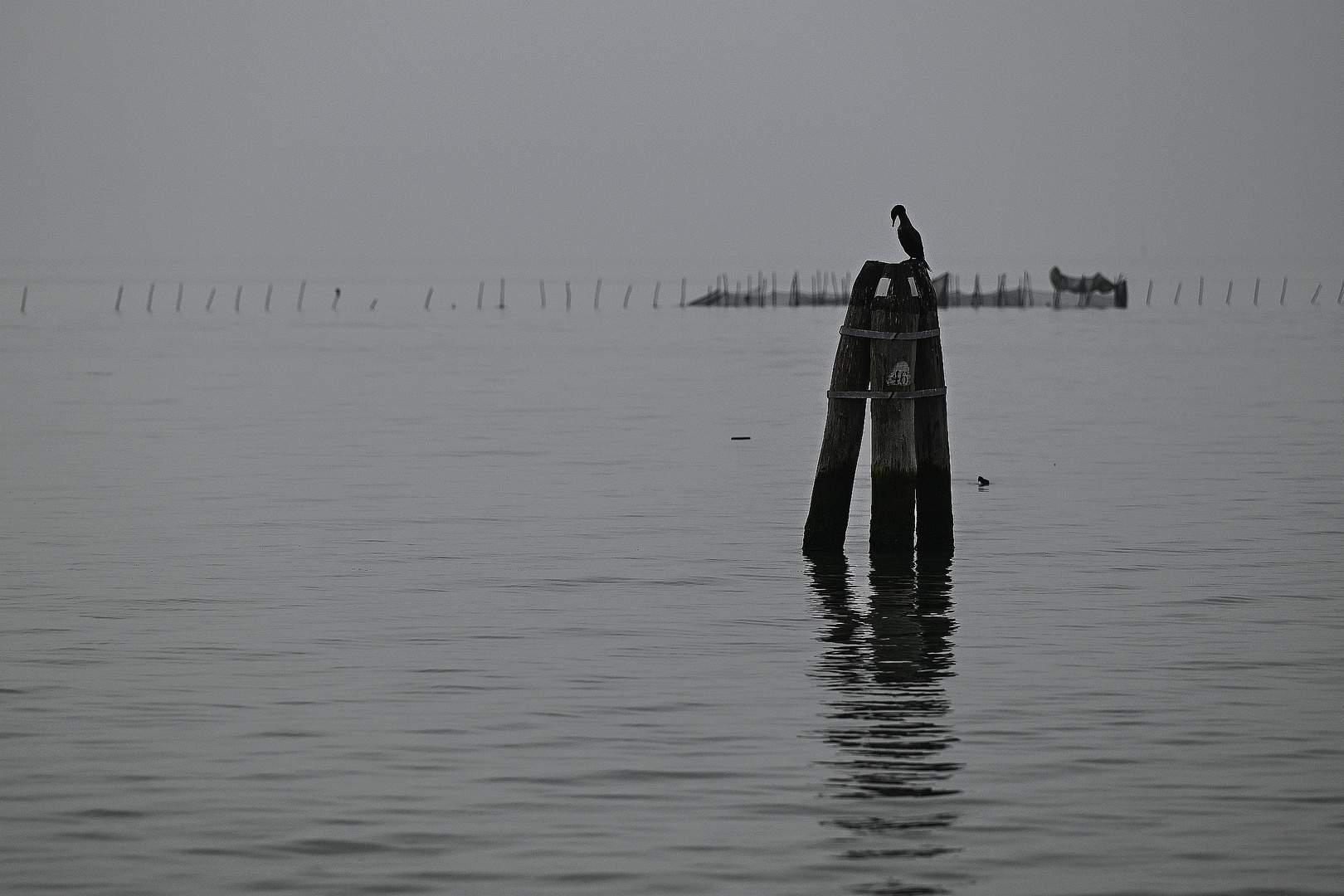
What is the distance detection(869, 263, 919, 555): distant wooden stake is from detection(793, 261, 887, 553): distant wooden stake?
13 centimetres

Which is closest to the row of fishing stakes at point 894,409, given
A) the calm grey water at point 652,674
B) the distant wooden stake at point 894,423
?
the distant wooden stake at point 894,423

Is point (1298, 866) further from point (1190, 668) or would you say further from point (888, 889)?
point (1190, 668)

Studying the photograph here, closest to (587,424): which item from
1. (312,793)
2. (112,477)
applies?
(112,477)

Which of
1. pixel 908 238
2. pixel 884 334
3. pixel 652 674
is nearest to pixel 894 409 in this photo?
pixel 884 334

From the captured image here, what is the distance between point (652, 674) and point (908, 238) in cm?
620

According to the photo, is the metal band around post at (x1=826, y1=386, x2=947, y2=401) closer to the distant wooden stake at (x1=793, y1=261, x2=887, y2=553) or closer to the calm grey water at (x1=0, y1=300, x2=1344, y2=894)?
the distant wooden stake at (x1=793, y1=261, x2=887, y2=553)

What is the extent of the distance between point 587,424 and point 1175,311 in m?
92.9

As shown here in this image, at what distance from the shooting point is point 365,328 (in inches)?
3885

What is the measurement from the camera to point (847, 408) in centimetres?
1686

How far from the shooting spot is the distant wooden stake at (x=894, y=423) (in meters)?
16.5

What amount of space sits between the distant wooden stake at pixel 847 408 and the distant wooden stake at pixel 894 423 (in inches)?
5.1

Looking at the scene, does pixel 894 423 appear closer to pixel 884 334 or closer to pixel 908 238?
pixel 884 334

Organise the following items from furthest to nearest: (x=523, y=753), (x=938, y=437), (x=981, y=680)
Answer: (x=938, y=437) < (x=981, y=680) < (x=523, y=753)

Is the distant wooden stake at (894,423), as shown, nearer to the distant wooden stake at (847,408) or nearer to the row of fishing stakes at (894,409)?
the row of fishing stakes at (894,409)
